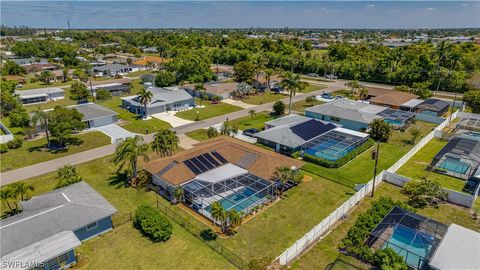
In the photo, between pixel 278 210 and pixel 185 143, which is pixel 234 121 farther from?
pixel 278 210

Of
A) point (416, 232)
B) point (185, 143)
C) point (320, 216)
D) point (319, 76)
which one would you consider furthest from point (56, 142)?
point (319, 76)

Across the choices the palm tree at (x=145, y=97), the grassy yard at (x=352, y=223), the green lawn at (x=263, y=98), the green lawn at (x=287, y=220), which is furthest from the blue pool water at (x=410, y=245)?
the green lawn at (x=263, y=98)

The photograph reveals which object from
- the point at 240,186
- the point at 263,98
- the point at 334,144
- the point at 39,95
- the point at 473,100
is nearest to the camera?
the point at 240,186

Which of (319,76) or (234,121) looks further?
(319,76)

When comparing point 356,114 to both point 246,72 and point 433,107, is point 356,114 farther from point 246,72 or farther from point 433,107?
point 246,72

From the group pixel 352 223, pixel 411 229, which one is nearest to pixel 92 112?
pixel 352 223

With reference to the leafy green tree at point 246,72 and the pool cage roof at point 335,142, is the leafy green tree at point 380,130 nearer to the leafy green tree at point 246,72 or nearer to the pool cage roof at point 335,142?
the pool cage roof at point 335,142
